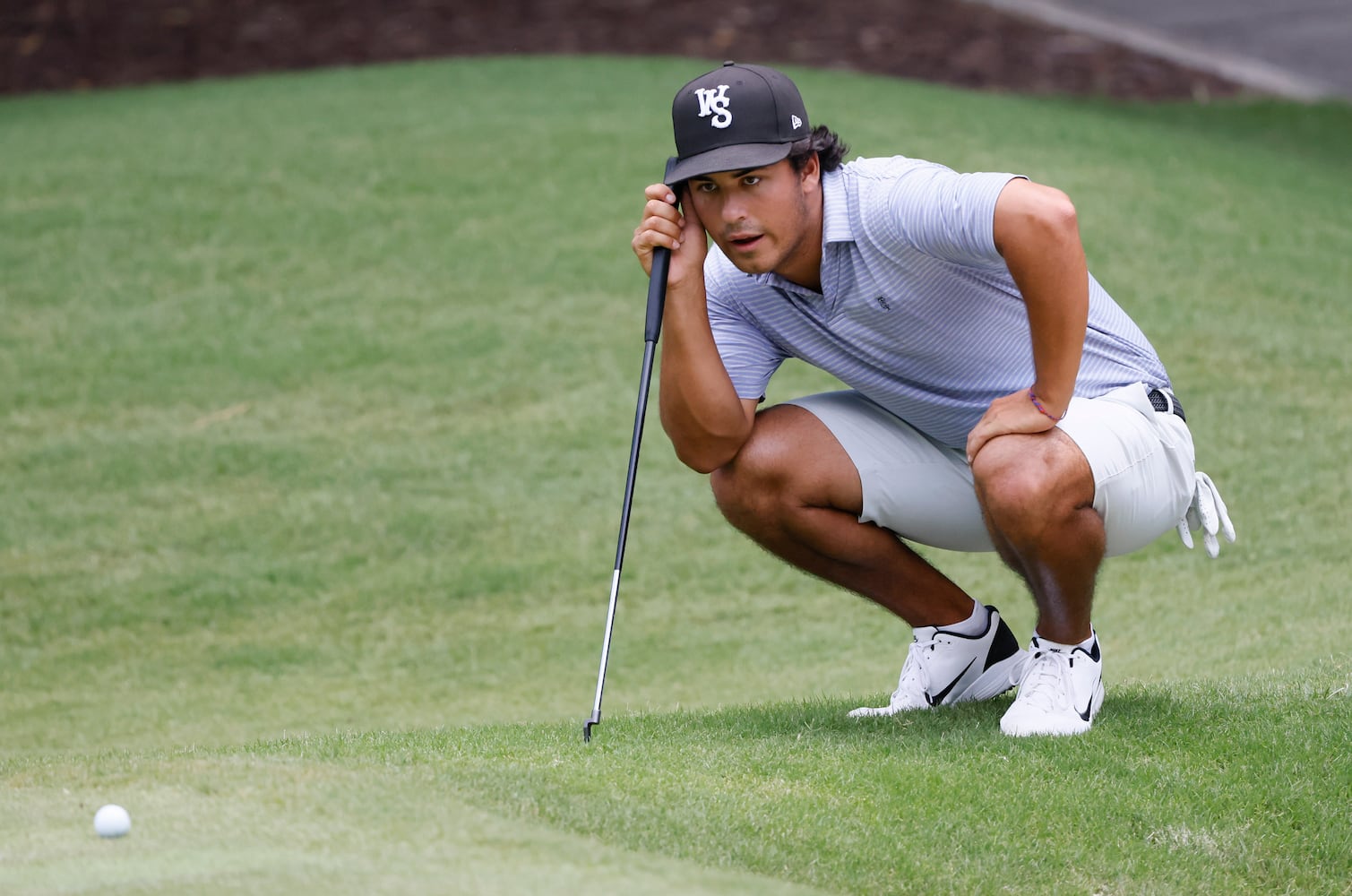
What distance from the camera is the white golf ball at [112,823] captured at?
2.54 meters

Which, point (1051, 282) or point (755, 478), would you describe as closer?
point (1051, 282)

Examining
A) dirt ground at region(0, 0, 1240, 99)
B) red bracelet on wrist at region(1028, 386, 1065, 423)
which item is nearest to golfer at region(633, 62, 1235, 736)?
red bracelet on wrist at region(1028, 386, 1065, 423)

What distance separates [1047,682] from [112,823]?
182 cm

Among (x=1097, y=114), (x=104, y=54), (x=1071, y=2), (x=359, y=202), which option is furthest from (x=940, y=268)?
(x=1071, y=2)

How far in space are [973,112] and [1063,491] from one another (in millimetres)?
7664

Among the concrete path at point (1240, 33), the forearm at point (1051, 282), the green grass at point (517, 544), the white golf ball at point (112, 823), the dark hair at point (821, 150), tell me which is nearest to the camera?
the white golf ball at point (112, 823)

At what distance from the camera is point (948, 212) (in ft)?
10.0

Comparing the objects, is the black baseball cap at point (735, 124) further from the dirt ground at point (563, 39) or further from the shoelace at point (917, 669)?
the dirt ground at point (563, 39)

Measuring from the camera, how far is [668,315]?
11.2ft

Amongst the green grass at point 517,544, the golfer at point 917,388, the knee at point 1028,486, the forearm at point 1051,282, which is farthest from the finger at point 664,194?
the green grass at point 517,544

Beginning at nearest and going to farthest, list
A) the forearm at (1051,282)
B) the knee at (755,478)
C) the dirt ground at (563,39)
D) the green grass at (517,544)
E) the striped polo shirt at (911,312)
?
1. the green grass at (517,544)
2. the forearm at (1051,282)
3. the striped polo shirt at (911,312)
4. the knee at (755,478)
5. the dirt ground at (563,39)

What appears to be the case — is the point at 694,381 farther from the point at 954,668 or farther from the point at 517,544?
the point at 517,544

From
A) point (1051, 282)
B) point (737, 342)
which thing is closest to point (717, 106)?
point (737, 342)

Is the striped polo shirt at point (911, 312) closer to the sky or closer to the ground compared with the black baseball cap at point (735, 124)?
closer to the ground
